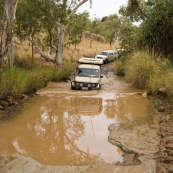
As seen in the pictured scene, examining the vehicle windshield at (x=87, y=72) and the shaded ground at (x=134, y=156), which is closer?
the shaded ground at (x=134, y=156)

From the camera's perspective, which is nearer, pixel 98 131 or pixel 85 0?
pixel 98 131

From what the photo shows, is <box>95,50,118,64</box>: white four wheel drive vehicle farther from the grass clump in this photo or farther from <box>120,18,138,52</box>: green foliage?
the grass clump

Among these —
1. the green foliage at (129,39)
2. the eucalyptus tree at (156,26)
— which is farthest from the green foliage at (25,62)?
the eucalyptus tree at (156,26)

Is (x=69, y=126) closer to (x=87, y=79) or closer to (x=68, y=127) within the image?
(x=68, y=127)

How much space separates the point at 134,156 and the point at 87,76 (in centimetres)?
901

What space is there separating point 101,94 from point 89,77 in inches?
66.0

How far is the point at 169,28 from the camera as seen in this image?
18609 mm

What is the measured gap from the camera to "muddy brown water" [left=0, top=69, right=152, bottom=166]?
6.15m

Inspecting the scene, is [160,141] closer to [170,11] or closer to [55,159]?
[55,159]

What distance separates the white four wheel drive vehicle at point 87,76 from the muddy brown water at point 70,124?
682 millimetres

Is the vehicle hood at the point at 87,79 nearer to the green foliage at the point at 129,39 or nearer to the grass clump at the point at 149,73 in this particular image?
the grass clump at the point at 149,73

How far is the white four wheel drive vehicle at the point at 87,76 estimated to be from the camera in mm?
14039

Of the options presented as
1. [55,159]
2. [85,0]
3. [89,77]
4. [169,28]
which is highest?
[85,0]

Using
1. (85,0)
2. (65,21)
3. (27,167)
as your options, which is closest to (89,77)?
(65,21)
